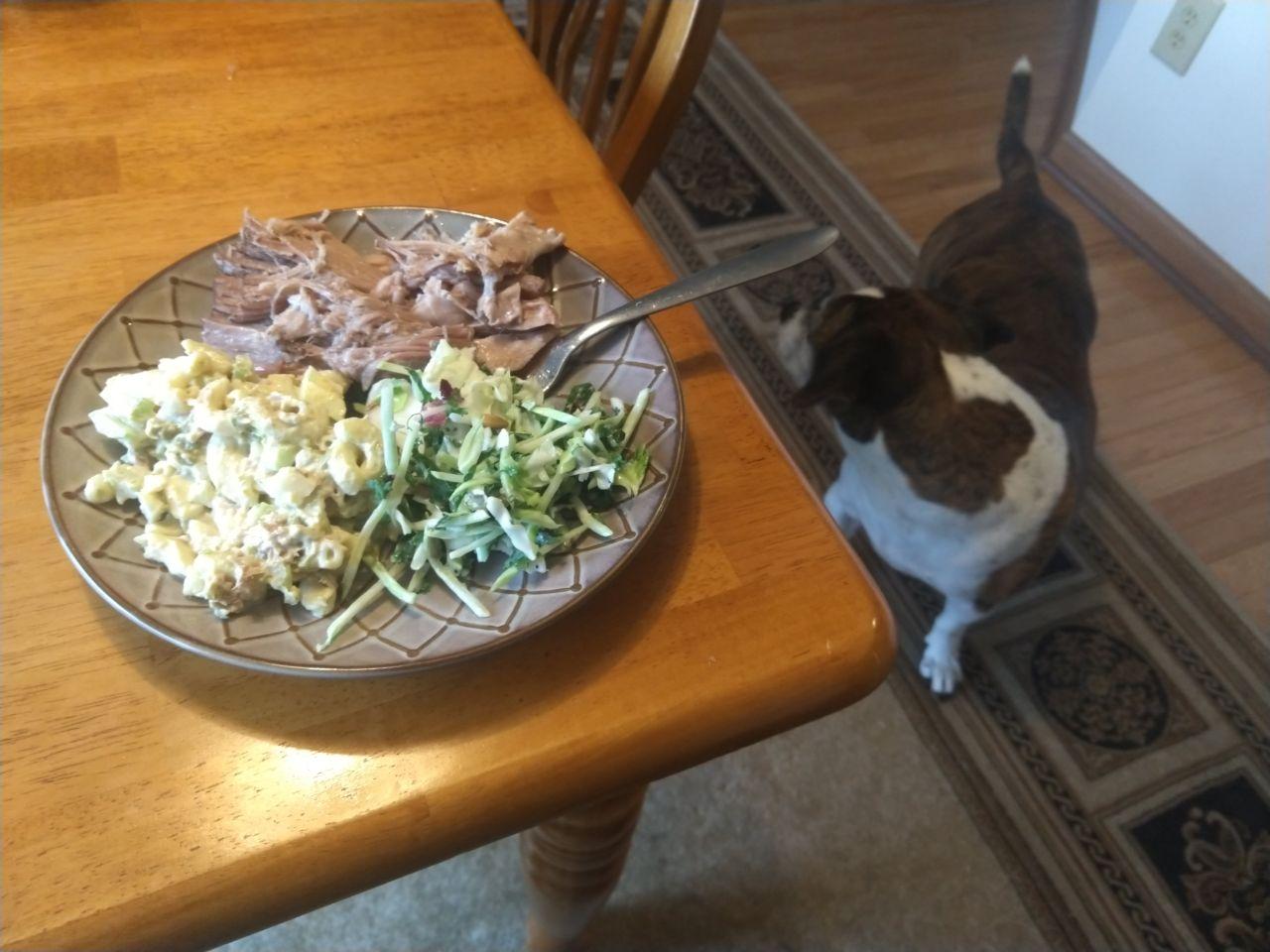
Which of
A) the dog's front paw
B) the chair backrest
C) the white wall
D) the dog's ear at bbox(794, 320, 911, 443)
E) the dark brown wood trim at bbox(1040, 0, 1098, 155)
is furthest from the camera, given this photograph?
the dark brown wood trim at bbox(1040, 0, 1098, 155)

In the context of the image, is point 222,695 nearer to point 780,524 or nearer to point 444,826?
point 444,826

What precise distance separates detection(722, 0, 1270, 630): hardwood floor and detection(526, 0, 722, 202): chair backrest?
1179 millimetres

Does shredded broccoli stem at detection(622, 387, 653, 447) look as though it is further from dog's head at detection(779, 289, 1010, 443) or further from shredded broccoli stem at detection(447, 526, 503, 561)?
dog's head at detection(779, 289, 1010, 443)

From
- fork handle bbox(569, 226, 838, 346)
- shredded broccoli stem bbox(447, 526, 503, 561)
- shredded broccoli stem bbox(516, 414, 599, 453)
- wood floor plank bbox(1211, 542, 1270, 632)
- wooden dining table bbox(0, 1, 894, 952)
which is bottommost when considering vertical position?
wood floor plank bbox(1211, 542, 1270, 632)

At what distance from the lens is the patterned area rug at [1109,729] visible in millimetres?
1181

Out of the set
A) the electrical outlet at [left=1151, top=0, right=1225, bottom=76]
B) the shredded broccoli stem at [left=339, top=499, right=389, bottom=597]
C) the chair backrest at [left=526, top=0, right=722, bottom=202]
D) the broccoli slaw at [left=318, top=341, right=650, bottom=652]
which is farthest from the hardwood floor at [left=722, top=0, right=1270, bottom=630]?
the shredded broccoli stem at [left=339, top=499, right=389, bottom=597]

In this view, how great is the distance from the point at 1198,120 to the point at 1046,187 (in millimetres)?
376

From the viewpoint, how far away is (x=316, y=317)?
619 mm

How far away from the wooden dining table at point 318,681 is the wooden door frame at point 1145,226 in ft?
5.53

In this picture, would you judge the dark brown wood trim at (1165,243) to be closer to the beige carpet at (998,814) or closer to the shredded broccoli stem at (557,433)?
the beige carpet at (998,814)

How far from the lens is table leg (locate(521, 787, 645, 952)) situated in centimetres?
67

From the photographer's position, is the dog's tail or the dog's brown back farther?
the dog's tail

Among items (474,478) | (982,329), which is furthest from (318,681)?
(982,329)

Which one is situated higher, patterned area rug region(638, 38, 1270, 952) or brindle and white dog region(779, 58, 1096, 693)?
brindle and white dog region(779, 58, 1096, 693)
